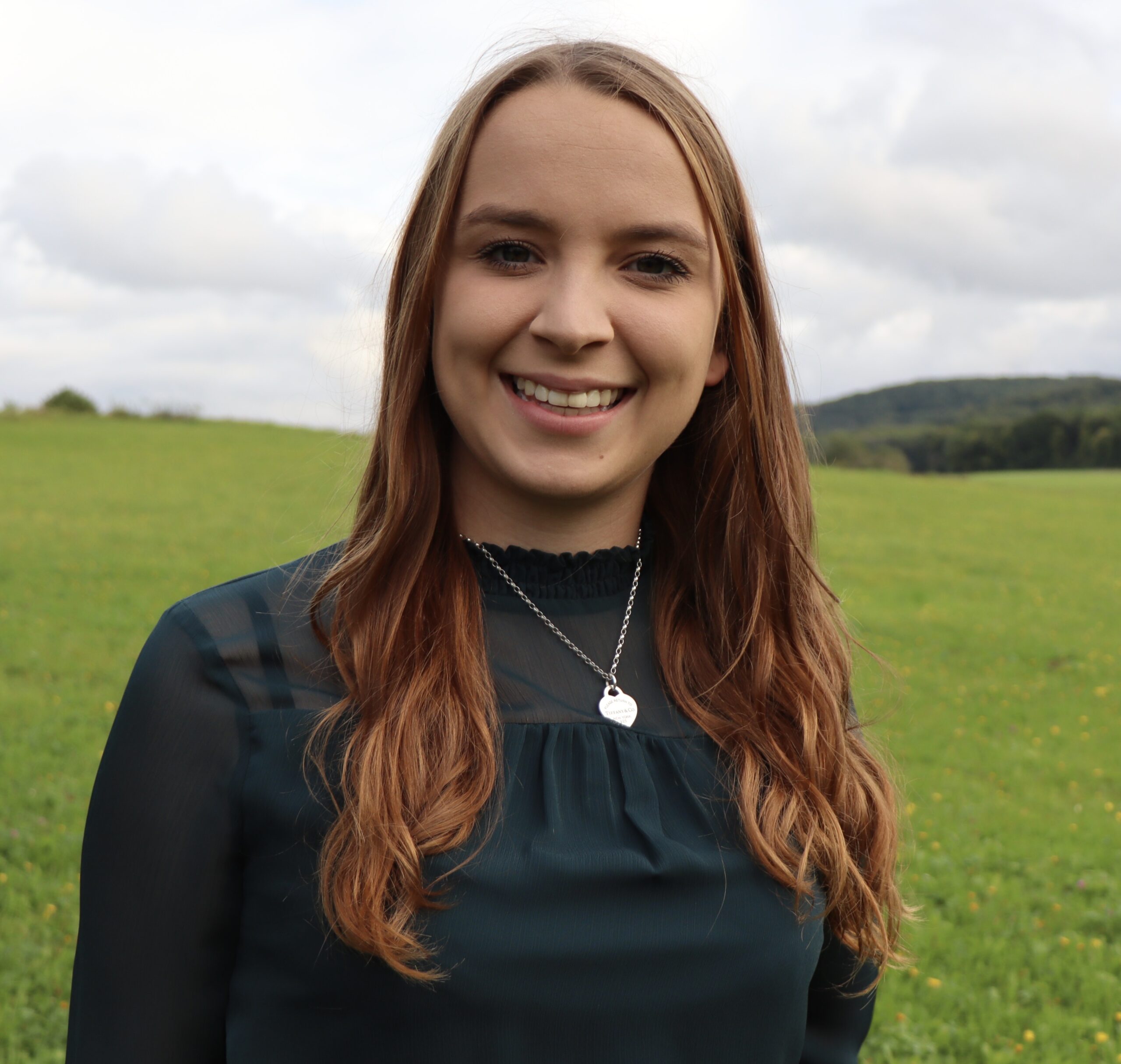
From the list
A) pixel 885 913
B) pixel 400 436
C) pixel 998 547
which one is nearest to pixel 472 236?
pixel 400 436

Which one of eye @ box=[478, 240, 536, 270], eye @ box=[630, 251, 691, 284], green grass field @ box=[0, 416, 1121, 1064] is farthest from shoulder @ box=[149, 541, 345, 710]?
eye @ box=[630, 251, 691, 284]

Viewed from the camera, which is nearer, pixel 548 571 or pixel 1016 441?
pixel 548 571

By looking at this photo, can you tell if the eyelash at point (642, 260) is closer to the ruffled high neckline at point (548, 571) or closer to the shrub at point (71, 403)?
the ruffled high neckline at point (548, 571)

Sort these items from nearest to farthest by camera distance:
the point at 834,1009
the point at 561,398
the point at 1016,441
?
the point at 561,398
the point at 834,1009
the point at 1016,441

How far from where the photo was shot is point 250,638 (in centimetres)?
175

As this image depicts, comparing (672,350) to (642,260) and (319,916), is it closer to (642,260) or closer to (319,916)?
(642,260)

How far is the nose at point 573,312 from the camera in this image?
169 centimetres

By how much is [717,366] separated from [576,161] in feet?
1.73

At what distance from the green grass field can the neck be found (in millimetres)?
310

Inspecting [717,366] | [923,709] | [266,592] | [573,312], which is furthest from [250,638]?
[923,709]

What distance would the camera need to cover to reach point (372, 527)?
196 centimetres

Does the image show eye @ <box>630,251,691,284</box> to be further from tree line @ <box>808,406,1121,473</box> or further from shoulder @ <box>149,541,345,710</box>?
tree line @ <box>808,406,1121,473</box>

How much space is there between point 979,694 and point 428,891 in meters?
10.3

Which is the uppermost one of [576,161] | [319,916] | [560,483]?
[576,161]
